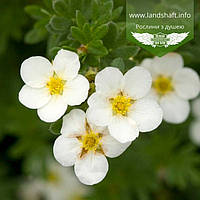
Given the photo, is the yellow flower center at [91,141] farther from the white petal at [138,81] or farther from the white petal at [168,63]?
the white petal at [168,63]

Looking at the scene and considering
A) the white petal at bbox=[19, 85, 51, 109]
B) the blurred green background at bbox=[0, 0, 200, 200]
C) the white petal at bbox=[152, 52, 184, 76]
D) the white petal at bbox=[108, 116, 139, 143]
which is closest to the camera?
the white petal at bbox=[108, 116, 139, 143]

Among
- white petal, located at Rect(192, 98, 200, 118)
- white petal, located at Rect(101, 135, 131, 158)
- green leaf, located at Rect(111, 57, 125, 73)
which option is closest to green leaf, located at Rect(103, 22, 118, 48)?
green leaf, located at Rect(111, 57, 125, 73)

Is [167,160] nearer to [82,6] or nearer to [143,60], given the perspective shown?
[143,60]

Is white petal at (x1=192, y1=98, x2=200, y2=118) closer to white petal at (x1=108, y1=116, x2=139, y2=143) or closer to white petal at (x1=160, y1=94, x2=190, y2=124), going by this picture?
white petal at (x1=160, y1=94, x2=190, y2=124)

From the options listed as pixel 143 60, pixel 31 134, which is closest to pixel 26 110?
pixel 31 134

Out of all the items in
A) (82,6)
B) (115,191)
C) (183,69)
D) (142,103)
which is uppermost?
(82,6)

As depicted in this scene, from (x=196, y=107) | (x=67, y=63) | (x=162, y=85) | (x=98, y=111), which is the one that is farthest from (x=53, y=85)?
(x=196, y=107)

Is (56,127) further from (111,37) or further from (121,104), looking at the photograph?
(111,37)

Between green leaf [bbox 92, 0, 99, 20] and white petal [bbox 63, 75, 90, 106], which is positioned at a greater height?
green leaf [bbox 92, 0, 99, 20]

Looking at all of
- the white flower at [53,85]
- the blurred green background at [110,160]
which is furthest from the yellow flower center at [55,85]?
the blurred green background at [110,160]
